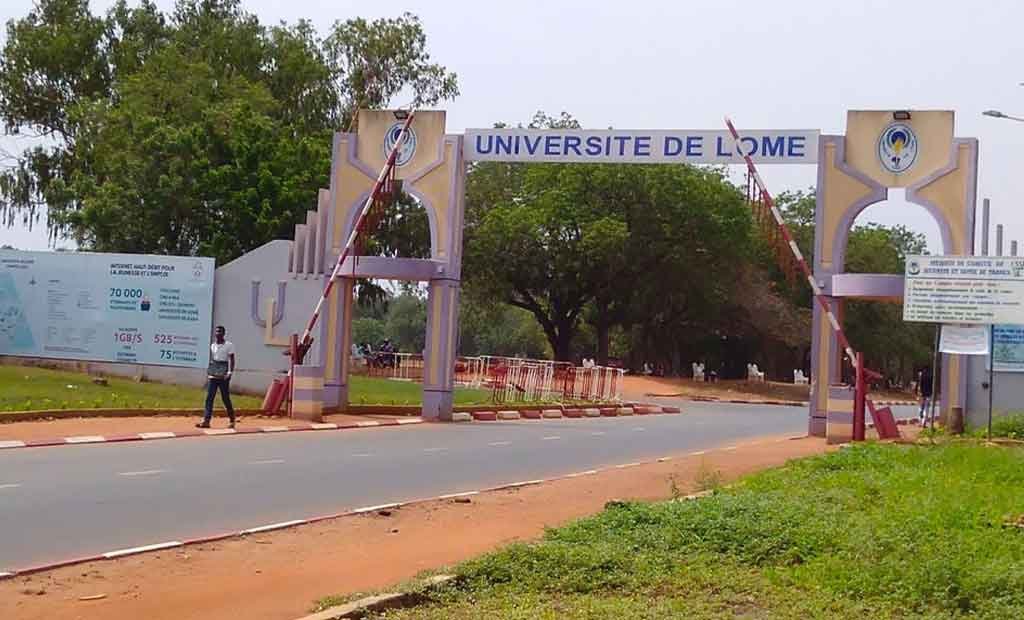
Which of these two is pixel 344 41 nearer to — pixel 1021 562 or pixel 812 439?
pixel 812 439

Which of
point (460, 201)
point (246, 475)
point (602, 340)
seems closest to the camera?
point (246, 475)

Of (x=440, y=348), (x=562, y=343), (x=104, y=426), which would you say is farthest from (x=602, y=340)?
(x=104, y=426)

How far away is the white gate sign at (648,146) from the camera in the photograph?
27281 millimetres

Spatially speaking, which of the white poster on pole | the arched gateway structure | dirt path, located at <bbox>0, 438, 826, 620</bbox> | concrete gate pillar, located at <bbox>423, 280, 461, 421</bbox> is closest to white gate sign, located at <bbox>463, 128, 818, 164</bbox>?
the arched gateway structure

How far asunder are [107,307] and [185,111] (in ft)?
61.2

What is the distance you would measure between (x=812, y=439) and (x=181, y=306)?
14.7m

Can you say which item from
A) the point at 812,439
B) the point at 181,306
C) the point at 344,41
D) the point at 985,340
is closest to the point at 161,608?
the point at 985,340

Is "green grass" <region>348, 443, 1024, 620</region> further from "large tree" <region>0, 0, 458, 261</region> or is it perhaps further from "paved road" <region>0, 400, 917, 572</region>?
"large tree" <region>0, 0, 458, 261</region>

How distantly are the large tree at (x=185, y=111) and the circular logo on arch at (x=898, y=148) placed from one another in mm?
22294

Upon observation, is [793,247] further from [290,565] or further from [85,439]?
[290,565]

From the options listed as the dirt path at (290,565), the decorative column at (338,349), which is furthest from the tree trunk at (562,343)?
the dirt path at (290,565)

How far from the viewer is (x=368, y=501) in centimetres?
1427

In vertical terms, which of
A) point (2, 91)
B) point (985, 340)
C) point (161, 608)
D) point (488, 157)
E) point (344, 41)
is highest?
point (344, 41)

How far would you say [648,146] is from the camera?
27.8m
